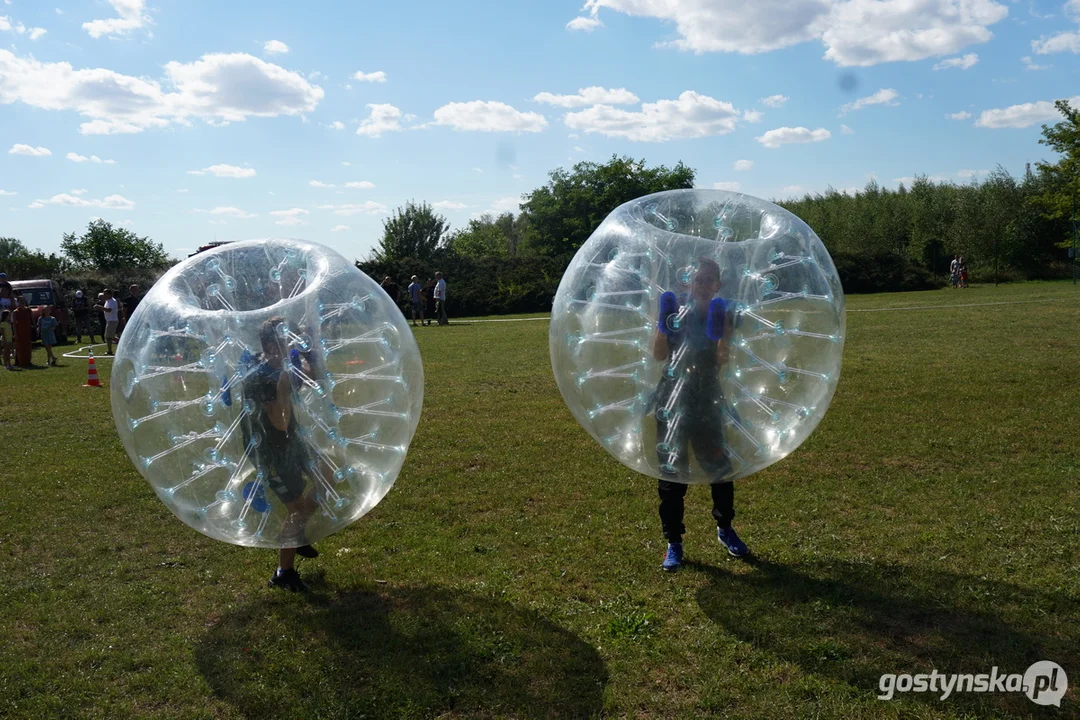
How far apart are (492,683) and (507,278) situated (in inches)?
1515

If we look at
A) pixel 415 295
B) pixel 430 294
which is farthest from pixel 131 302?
pixel 430 294

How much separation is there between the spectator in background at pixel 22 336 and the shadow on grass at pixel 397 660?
Answer: 17977 millimetres

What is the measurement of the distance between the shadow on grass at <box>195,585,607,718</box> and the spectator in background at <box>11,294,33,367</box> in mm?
17977

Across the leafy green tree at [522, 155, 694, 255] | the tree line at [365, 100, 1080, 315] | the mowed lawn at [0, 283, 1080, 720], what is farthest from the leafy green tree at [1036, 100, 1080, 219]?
the mowed lawn at [0, 283, 1080, 720]

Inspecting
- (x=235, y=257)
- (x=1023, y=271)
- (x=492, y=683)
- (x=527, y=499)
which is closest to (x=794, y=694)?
(x=492, y=683)

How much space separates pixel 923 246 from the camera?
54938 millimetres

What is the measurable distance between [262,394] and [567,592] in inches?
96.9

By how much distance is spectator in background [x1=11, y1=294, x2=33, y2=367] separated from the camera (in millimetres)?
19312

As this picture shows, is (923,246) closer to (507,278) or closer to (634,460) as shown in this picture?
(507,278)

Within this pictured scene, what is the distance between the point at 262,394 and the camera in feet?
14.7

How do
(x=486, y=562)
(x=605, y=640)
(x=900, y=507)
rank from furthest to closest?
(x=900, y=507) → (x=486, y=562) → (x=605, y=640)

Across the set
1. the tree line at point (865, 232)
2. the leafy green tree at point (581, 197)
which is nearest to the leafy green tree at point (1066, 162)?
the tree line at point (865, 232)

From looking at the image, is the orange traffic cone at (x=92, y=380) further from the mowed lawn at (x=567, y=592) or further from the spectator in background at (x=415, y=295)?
the spectator in background at (x=415, y=295)

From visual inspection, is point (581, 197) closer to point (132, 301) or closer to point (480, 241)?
point (480, 241)
